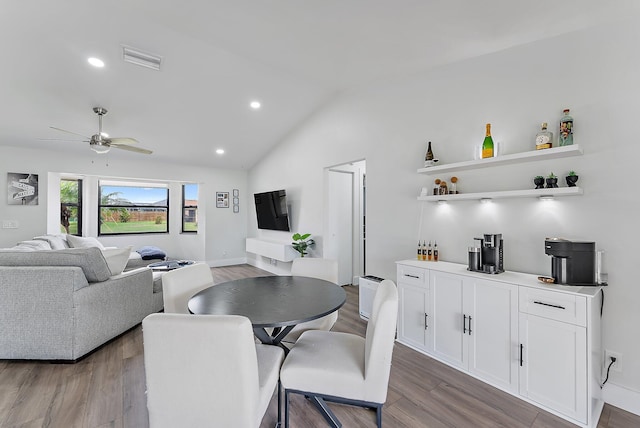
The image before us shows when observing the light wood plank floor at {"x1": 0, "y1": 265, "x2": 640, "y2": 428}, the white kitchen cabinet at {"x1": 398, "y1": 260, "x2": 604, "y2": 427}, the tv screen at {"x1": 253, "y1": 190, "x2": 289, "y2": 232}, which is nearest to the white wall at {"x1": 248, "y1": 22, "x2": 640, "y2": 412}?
the white kitchen cabinet at {"x1": 398, "y1": 260, "x2": 604, "y2": 427}

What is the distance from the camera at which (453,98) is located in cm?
294

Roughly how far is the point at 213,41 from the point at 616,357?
4595mm

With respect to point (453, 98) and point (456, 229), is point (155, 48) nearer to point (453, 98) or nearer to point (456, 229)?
point (453, 98)

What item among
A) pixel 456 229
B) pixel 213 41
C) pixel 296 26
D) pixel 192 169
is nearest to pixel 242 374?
pixel 456 229

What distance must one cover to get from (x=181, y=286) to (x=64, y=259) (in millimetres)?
1309

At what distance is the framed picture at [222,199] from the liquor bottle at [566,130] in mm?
6549

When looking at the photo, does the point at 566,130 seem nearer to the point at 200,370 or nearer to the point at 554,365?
the point at 554,365

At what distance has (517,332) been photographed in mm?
2057

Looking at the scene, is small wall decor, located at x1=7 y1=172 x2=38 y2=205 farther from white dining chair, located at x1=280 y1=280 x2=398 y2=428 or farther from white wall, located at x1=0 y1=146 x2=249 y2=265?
white dining chair, located at x1=280 y1=280 x2=398 y2=428

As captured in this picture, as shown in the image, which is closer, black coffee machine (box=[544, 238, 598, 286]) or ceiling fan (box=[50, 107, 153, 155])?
black coffee machine (box=[544, 238, 598, 286])

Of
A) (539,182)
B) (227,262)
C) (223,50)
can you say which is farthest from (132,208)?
(539,182)

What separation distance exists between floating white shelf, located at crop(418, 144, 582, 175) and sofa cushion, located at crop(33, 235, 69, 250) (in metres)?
5.48

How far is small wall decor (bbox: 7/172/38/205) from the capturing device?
4863 millimetres

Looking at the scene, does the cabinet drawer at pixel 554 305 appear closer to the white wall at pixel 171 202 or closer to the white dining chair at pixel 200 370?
→ the white dining chair at pixel 200 370
